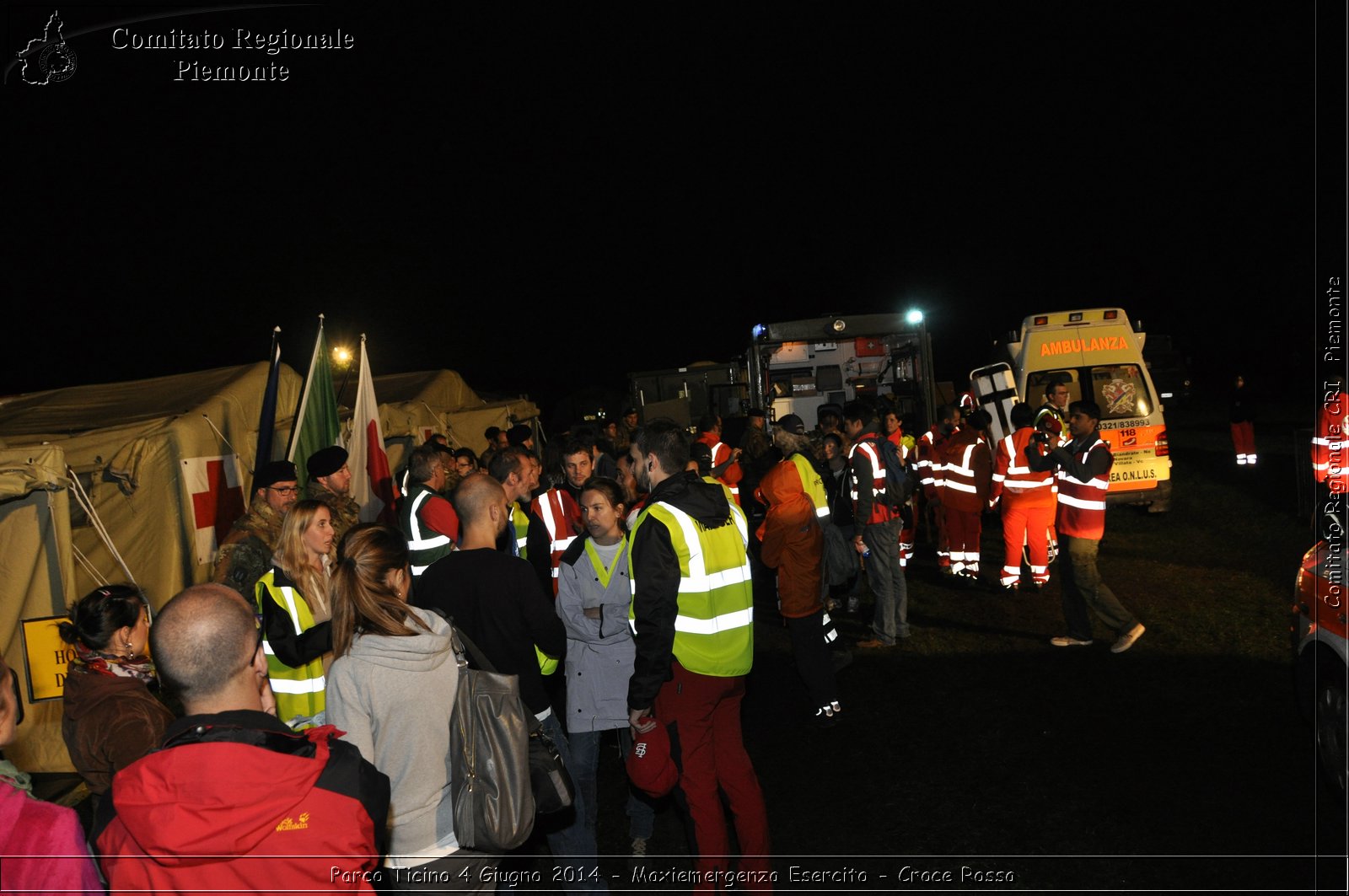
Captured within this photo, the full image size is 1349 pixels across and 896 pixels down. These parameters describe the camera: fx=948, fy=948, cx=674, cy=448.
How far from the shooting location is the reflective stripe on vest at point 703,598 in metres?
4.48

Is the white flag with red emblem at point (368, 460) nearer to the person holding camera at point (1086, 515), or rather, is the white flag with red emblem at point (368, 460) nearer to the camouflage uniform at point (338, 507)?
the camouflage uniform at point (338, 507)

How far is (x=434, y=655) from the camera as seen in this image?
10.3 ft

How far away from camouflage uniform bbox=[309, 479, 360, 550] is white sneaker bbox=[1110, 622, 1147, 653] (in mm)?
6025

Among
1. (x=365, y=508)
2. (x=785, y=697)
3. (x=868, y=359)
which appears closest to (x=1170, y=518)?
(x=868, y=359)

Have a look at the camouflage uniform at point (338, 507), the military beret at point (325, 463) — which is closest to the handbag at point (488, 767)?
the camouflage uniform at point (338, 507)

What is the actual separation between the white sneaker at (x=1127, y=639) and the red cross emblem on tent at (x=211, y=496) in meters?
8.33

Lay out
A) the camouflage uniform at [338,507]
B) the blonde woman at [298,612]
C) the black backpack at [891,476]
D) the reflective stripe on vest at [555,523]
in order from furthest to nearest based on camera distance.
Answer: the black backpack at [891,476] → the reflective stripe on vest at [555,523] → the camouflage uniform at [338,507] → the blonde woman at [298,612]

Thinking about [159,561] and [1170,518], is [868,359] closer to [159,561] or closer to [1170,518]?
[1170,518]

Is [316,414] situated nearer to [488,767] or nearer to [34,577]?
[34,577]

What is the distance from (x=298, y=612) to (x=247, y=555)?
2.86ft

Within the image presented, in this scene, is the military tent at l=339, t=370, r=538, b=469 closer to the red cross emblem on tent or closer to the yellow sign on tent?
the red cross emblem on tent

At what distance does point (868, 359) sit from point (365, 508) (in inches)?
431

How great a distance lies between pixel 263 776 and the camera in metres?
2.06

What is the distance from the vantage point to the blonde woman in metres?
3.85
